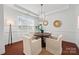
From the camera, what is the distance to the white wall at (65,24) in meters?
1.72

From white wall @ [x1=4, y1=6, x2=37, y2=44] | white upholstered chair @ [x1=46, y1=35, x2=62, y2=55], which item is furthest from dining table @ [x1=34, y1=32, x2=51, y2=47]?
white wall @ [x1=4, y1=6, x2=37, y2=44]

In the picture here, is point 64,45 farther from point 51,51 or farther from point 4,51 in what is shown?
point 4,51

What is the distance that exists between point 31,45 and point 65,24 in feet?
2.26

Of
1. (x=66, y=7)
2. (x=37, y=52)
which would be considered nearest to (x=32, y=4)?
(x=66, y=7)

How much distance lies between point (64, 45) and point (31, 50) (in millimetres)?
572

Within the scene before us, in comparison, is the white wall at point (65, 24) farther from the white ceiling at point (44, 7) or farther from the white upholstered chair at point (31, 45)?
the white upholstered chair at point (31, 45)

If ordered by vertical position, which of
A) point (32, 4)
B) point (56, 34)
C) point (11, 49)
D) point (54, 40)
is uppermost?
point (32, 4)

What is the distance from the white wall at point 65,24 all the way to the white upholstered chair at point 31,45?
0.96 ft

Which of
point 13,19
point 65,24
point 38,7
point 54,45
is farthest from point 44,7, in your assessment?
point 54,45

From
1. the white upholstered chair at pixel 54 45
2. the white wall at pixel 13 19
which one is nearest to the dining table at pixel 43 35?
the white upholstered chair at pixel 54 45

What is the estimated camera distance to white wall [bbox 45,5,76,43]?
172 cm

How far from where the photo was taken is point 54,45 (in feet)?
5.86

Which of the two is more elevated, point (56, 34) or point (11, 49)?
point (56, 34)

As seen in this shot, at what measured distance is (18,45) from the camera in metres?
1.72
